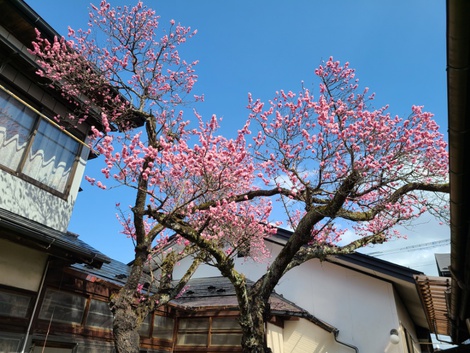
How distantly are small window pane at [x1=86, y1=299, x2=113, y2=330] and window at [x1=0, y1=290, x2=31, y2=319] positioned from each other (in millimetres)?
1539

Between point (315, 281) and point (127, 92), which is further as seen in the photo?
point (315, 281)

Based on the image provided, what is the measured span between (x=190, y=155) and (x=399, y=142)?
4225 mm

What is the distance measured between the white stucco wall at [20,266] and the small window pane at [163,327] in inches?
152

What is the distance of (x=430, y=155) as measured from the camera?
6789mm

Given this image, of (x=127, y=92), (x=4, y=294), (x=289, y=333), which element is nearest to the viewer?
(x=4, y=294)

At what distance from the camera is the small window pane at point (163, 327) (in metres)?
8.44

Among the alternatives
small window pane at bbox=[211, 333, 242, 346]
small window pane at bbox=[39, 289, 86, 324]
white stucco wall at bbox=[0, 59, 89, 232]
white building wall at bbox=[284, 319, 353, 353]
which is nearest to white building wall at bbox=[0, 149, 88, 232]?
white stucco wall at bbox=[0, 59, 89, 232]

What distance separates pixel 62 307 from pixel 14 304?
1025 millimetres

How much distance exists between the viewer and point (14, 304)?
16.2ft

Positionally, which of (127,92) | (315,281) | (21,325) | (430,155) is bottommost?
(21,325)

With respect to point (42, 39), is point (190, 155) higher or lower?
lower

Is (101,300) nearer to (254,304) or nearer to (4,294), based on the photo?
(4,294)

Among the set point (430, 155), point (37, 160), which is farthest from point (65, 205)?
point (430, 155)

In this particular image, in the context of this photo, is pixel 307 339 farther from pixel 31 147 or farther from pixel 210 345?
pixel 31 147
